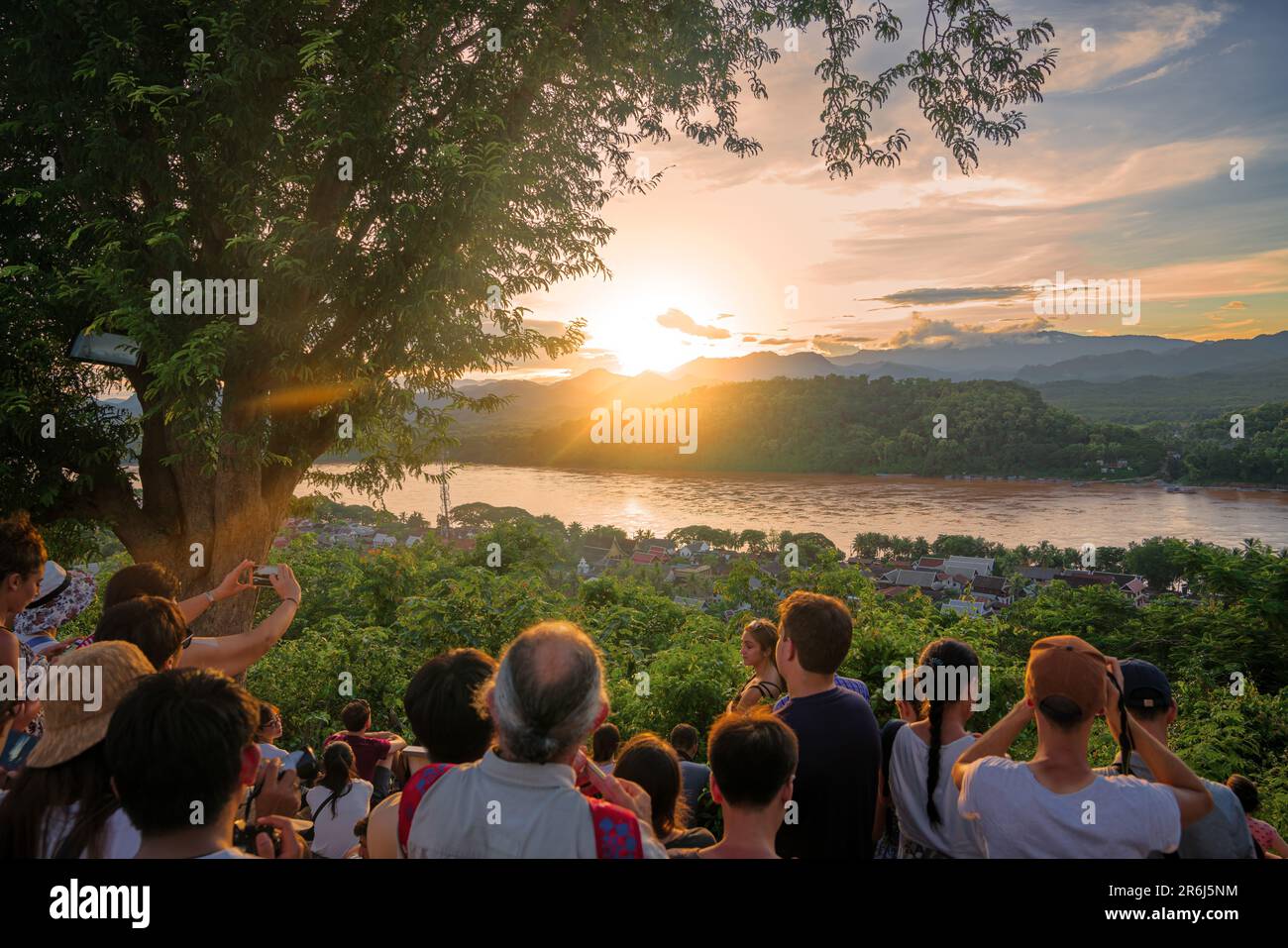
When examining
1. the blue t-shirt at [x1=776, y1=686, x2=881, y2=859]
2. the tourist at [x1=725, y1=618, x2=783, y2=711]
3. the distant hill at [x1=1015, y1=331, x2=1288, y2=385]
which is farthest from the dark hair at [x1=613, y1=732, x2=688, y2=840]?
the distant hill at [x1=1015, y1=331, x2=1288, y2=385]

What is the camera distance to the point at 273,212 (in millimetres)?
6945

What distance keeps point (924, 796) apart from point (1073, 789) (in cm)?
70

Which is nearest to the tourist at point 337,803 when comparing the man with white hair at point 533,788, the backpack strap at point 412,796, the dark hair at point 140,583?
the dark hair at point 140,583

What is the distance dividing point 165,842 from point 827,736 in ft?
7.23

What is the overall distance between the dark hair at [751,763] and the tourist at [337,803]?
283cm

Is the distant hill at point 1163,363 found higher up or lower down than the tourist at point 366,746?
higher up

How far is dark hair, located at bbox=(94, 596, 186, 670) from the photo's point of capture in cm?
298

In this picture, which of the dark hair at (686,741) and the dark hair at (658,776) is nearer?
the dark hair at (658,776)

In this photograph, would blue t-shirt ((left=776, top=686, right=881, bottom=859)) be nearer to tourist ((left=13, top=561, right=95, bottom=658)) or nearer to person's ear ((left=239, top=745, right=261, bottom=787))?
person's ear ((left=239, top=745, right=261, bottom=787))

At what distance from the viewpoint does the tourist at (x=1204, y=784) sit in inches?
99.7

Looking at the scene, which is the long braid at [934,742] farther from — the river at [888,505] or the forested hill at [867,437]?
the forested hill at [867,437]

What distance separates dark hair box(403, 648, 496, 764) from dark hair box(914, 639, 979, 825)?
5.69 feet
